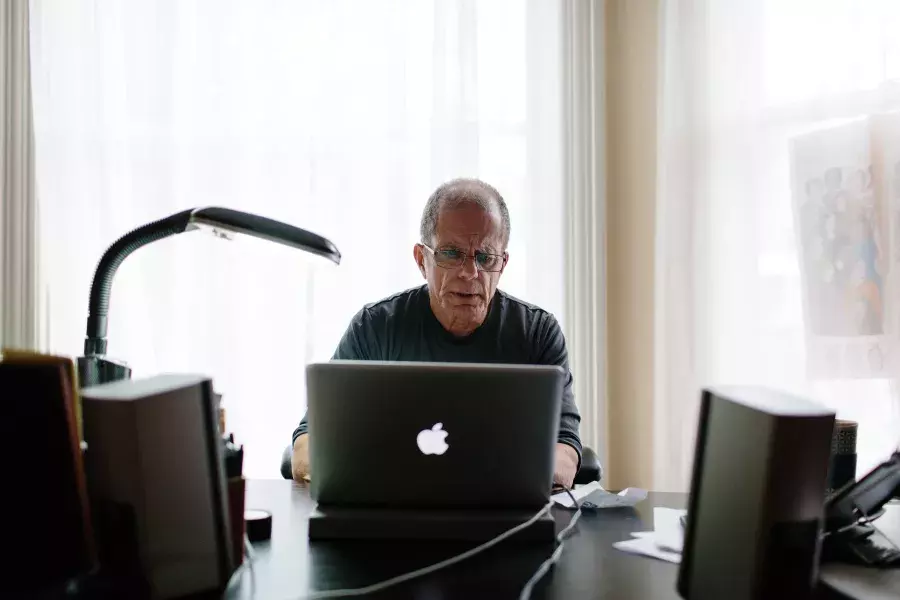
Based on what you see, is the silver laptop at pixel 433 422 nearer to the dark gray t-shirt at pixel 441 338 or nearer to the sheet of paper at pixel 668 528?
the sheet of paper at pixel 668 528

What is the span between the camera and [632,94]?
2844 millimetres

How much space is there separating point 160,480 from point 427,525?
422 mm

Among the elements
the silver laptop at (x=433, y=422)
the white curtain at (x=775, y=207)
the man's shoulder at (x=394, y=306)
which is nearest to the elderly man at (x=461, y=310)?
the man's shoulder at (x=394, y=306)

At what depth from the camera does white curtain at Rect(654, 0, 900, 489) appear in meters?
2.14

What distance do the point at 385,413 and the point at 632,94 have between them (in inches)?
84.4

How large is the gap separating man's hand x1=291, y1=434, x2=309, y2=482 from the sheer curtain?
3.77 ft

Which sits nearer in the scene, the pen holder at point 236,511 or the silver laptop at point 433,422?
the pen holder at point 236,511

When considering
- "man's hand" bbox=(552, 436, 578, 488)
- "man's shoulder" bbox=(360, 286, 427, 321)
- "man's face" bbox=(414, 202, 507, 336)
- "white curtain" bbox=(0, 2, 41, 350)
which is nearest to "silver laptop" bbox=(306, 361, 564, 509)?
"man's hand" bbox=(552, 436, 578, 488)

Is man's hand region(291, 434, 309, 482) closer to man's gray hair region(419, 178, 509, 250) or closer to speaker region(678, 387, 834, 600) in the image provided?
man's gray hair region(419, 178, 509, 250)

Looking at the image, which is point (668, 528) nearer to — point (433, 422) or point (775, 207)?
point (433, 422)

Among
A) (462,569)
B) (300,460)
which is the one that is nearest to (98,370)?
(300,460)

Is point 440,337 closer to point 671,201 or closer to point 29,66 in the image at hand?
point 671,201

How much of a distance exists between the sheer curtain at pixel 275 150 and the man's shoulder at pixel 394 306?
654 mm

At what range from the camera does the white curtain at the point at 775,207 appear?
2139 mm
